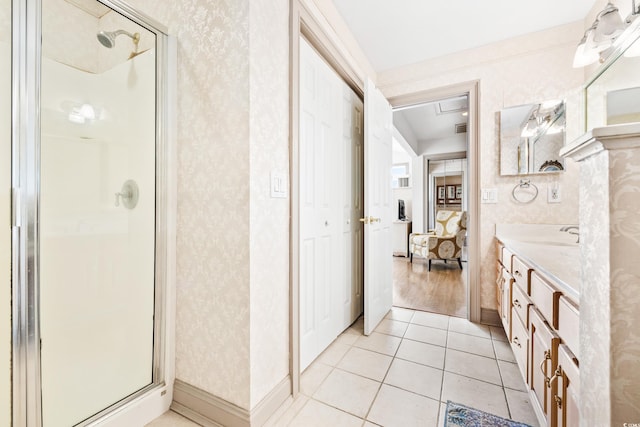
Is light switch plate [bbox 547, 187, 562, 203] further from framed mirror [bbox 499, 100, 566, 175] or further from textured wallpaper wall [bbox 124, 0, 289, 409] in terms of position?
textured wallpaper wall [bbox 124, 0, 289, 409]

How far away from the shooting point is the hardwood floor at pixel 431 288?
2816 mm

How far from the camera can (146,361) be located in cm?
137

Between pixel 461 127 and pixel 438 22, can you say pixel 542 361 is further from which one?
pixel 461 127

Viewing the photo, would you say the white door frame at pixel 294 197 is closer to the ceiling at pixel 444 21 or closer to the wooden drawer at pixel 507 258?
the ceiling at pixel 444 21

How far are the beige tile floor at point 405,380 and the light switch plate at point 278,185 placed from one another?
3.41 ft

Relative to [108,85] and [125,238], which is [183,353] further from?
[108,85]

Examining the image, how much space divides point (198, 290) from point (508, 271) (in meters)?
1.84

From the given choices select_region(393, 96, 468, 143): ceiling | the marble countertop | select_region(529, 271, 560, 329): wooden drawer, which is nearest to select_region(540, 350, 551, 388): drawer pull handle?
select_region(529, 271, 560, 329): wooden drawer

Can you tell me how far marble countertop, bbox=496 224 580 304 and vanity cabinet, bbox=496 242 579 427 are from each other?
0.09 feet

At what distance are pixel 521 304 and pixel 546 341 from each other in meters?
0.46

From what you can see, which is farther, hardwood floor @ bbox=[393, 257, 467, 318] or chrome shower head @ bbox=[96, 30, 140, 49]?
hardwood floor @ bbox=[393, 257, 467, 318]

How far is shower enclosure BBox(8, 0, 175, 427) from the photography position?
104 cm

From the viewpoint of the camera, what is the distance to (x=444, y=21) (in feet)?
6.69

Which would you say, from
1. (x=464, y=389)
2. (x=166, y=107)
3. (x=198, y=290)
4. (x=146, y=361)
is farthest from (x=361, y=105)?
(x=146, y=361)
